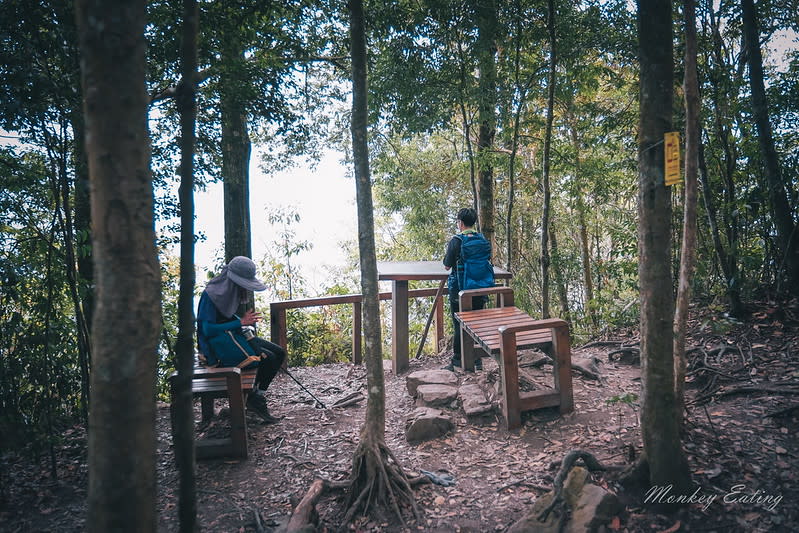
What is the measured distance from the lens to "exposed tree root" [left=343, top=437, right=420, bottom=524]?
108 inches

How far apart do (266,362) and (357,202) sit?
7.13ft

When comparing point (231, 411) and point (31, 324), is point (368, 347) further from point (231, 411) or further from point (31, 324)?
point (31, 324)

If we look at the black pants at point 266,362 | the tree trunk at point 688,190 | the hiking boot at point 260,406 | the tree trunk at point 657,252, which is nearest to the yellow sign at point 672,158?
the tree trunk at point 657,252

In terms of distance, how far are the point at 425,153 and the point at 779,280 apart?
8.28 meters

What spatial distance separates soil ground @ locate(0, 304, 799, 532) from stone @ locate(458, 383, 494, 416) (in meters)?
0.09

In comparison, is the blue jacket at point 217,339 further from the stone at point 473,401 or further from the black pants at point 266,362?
the stone at point 473,401

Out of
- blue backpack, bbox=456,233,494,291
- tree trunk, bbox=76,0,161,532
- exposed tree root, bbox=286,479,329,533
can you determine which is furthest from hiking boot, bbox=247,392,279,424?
tree trunk, bbox=76,0,161,532

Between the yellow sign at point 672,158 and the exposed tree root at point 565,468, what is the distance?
1.72 meters

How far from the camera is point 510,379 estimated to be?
3.56 metres

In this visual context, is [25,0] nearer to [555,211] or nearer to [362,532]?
[362,532]

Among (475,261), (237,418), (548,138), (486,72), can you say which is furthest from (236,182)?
(548,138)

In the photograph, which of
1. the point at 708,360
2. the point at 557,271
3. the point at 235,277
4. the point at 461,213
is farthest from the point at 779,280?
the point at 557,271

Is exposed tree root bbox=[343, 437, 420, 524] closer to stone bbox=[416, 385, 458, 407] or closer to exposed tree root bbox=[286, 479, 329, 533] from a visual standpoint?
exposed tree root bbox=[286, 479, 329, 533]

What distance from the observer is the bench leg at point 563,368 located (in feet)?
12.0
